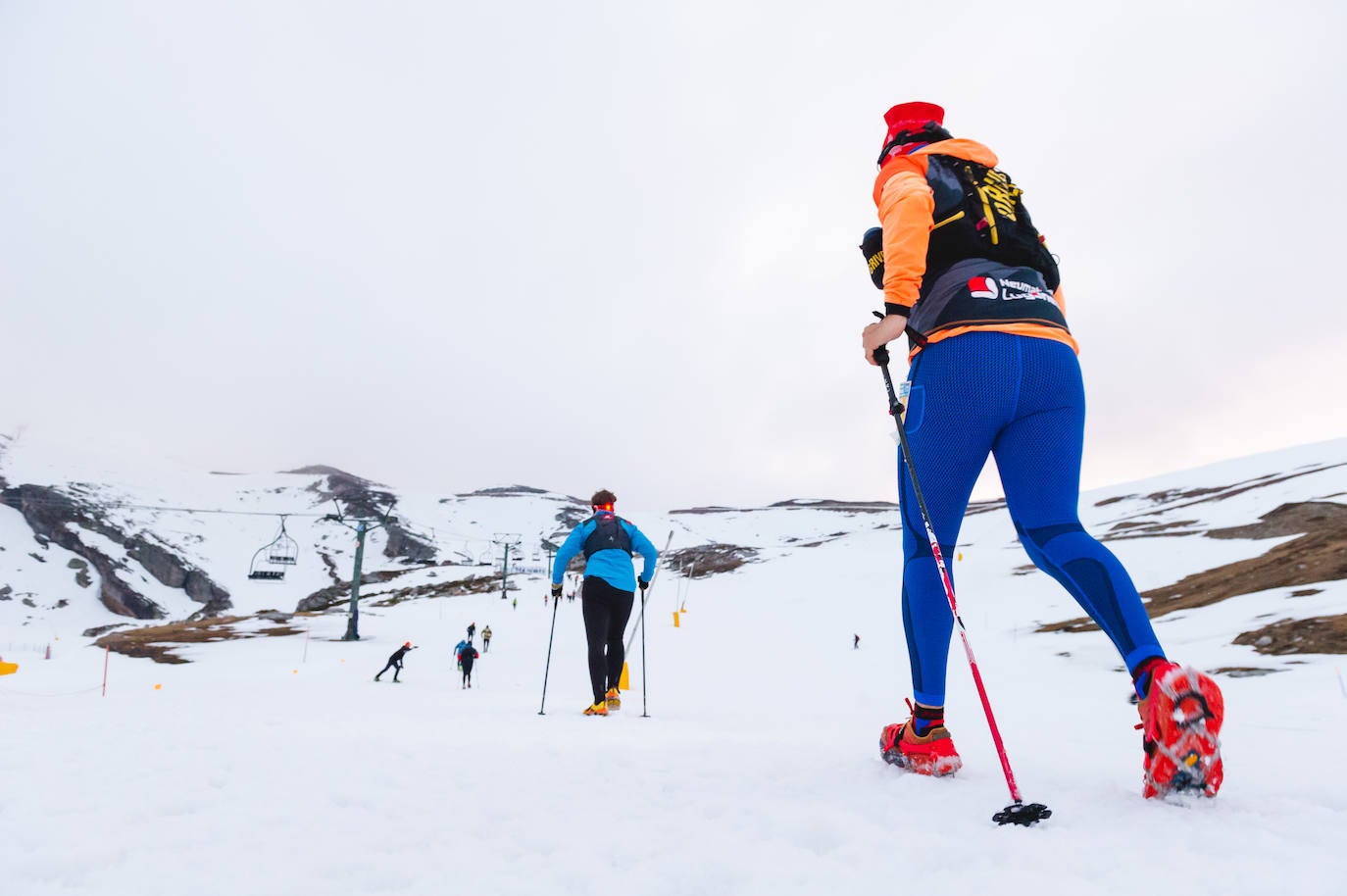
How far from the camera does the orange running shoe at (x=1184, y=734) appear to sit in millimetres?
1929

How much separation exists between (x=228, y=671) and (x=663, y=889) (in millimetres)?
22444

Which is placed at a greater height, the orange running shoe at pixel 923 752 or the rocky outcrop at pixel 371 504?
the rocky outcrop at pixel 371 504

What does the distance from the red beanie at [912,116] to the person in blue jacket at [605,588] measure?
167 inches

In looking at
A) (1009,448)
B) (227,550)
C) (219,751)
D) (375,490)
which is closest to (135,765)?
(219,751)

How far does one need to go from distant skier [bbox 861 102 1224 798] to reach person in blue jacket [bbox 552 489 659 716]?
3710 mm

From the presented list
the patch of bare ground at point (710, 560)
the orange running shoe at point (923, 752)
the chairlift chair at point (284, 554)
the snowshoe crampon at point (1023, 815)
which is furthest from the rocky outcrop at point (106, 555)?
the snowshoe crampon at point (1023, 815)

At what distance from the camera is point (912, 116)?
119 inches

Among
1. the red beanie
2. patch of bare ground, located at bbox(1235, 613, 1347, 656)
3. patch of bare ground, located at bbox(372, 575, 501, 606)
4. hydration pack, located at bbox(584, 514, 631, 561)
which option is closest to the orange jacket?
the red beanie

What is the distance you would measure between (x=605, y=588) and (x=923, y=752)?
409 centimetres

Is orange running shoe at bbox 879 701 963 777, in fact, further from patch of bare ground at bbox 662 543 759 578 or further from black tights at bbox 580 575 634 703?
patch of bare ground at bbox 662 543 759 578

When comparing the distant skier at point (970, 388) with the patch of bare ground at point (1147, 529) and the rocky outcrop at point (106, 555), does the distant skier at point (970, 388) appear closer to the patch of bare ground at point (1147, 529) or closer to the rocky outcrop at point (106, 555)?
the patch of bare ground at point (1147, 529)

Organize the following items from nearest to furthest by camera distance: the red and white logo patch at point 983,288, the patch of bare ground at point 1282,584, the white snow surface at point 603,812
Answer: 1. the white snow surface at point 603,812
2. the red and white logo patch at point 983,288
3. the patch of bare ground at point 1282,584

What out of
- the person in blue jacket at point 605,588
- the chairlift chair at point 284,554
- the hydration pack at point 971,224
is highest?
the chairlift chair at point 284,554

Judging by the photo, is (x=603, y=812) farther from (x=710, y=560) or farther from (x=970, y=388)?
(x=710, y=560)
